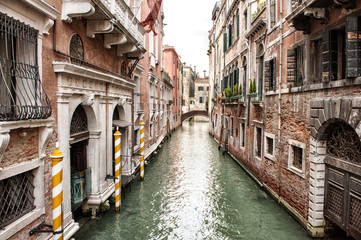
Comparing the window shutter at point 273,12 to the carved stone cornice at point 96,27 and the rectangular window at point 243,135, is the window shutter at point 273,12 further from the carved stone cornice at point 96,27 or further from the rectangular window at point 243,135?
the rectangular window at point 243,135

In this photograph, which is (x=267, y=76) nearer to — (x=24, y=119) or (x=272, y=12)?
(x=272, y=12)

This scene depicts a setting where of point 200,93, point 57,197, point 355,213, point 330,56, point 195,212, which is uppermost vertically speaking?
point 200,93

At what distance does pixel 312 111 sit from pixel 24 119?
239 inches

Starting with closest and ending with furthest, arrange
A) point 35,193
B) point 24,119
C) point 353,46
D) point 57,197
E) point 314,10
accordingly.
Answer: point 24,119 < point 57,197 < point 35,193 < point 353,46 < point 314,10

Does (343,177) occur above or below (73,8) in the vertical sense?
below

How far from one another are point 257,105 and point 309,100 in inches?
180

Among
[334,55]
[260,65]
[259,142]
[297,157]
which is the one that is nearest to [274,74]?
[260,65]

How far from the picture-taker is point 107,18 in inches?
263

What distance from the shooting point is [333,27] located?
5.88m

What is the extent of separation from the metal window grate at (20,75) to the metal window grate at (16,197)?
1070 mm

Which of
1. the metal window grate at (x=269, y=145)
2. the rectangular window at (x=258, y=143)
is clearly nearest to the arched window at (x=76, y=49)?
the metal window grate at (x=269, y=145)

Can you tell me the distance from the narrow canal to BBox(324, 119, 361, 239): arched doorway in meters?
1.17

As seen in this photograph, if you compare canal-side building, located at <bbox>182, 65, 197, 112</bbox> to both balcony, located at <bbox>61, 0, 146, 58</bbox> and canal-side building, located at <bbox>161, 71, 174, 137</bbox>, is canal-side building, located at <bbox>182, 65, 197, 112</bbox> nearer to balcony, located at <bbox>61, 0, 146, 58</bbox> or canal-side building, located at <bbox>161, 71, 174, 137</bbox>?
canal-side building, located at <bbox>161, 71, 174, 137</bbox>

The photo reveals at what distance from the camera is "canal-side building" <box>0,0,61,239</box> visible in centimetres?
401
